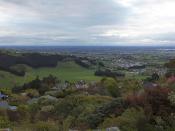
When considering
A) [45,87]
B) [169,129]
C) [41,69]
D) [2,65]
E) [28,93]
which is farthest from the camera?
[41,69]

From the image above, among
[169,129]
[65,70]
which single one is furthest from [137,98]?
[65,70]

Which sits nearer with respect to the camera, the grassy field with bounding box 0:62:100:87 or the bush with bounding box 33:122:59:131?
the bush with bounding box 33:122:59:131

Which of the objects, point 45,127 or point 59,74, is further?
point 59,74

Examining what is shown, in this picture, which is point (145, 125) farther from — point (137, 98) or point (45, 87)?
point (45, 87)

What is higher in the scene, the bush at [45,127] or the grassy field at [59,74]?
the bush at [45,127]

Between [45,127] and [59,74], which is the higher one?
[45,127]

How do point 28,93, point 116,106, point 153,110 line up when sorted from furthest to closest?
point 28,93 < point 116,106 < point 153,110

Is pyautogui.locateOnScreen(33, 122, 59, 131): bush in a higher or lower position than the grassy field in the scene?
higher

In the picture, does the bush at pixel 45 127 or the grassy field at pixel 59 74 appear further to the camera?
the grassy field at pixel 59 74
